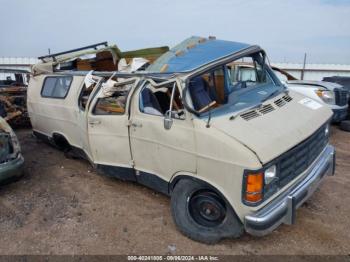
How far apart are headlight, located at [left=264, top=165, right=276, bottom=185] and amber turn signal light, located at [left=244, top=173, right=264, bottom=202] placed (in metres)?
0.08

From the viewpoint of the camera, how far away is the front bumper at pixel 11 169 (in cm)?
405

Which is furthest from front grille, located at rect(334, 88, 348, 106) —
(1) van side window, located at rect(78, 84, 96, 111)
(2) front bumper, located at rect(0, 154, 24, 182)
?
(2) front bumper, located at rect(0, 154, 24, 182)

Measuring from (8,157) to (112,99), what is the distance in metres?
1.73

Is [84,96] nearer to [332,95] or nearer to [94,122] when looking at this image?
[94,122]

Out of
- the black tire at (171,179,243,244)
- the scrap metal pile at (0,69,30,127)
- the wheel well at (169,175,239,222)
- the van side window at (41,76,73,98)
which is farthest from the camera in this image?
the scrap metal pile at (0,69,30,127)

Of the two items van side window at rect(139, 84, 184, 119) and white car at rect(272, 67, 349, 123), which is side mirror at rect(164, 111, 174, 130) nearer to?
van side window at rect(139, 84, 184, 119)

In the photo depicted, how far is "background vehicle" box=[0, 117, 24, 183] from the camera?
4.09 metres

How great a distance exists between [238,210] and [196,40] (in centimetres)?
234

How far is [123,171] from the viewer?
4.12m

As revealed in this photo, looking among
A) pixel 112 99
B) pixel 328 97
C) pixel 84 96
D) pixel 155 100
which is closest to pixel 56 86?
pixel 84 96

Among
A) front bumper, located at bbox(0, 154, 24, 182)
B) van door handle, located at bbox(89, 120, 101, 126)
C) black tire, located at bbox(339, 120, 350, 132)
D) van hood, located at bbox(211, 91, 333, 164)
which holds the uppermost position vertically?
van hood, located at bbox(211, 91, 333, 164)

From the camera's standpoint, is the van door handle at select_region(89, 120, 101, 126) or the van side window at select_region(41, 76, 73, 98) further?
the van side window at select_region(41, 76, 73, 98)

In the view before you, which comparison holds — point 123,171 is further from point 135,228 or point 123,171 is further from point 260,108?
point 260,108

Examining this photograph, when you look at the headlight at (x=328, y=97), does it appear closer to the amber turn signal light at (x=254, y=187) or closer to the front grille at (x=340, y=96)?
the front grille at (x=340, y=96)
